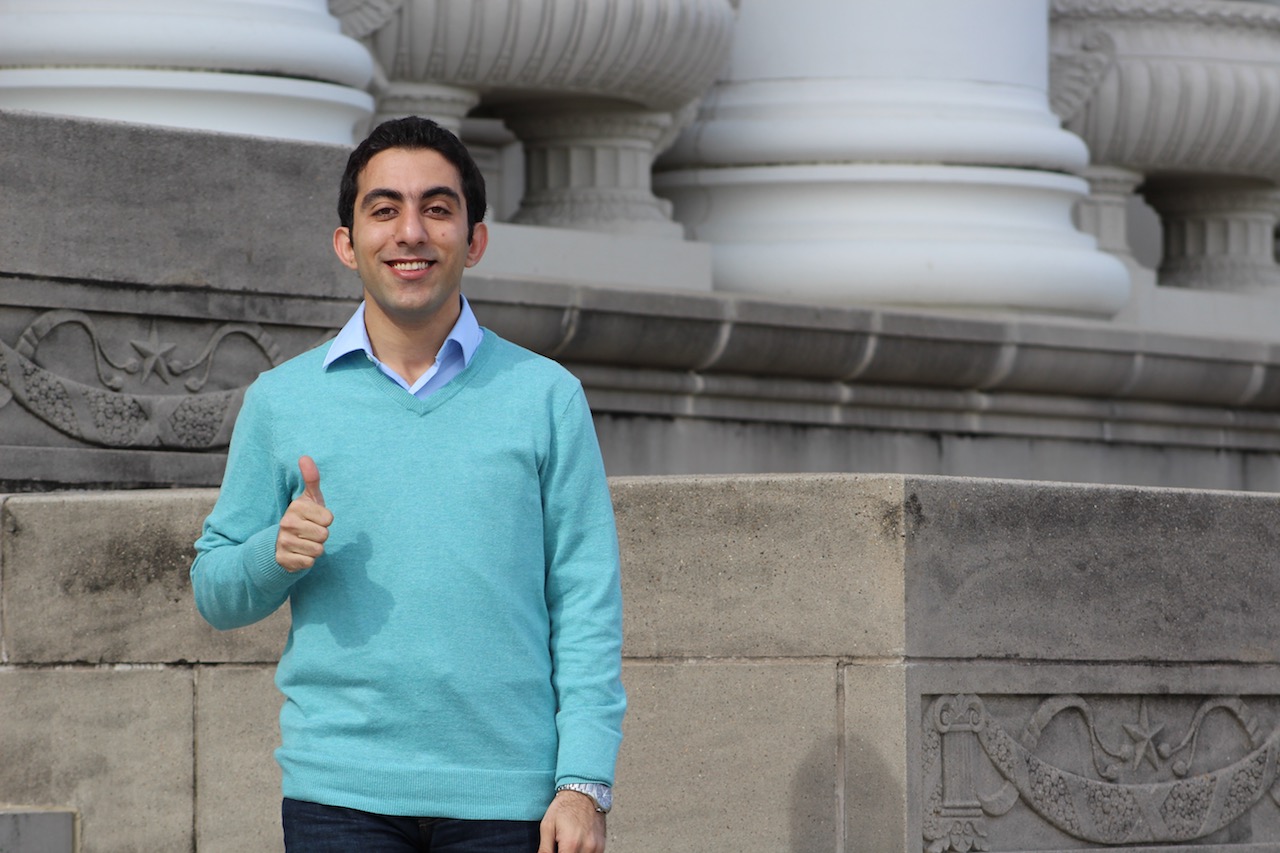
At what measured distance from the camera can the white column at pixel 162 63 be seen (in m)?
6.94

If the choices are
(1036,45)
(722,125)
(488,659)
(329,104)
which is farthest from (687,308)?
(488,659)

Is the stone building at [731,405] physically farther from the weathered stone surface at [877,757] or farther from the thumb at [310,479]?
the thumb at [310,479]

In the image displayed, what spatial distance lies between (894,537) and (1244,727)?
1.06 meters

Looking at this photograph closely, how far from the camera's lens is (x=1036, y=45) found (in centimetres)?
984

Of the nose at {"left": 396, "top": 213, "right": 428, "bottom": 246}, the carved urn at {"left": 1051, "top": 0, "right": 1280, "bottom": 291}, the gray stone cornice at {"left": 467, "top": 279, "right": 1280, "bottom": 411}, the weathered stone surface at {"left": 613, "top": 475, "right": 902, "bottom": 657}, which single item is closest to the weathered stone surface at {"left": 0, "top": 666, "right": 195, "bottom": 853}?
the weathered stone surface at {"left": 613, "top": 475, "right": 902, "bottom": 657}

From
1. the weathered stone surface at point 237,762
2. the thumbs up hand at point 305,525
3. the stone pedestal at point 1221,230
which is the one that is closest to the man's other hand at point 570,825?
the thumbs up hand at point 305,525

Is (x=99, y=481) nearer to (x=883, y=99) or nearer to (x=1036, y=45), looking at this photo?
(x=883, y=99)

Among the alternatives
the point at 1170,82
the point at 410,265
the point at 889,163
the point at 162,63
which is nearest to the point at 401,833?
the point at 410,265

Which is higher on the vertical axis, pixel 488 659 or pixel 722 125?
pixel 722 125

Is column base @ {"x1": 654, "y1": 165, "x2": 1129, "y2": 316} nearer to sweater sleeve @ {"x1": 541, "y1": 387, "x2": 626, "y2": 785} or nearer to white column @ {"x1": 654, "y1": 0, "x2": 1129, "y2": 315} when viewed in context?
white column @ {"x1": 654, "y1": 0, "x2": 1129, "y2": 315}

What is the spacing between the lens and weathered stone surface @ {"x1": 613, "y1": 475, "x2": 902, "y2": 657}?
4.65 metres

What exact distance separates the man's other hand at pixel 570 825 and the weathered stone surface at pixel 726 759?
62.9 inches

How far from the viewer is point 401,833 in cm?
317

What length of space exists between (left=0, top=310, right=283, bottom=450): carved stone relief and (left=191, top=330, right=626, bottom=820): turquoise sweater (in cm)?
270
